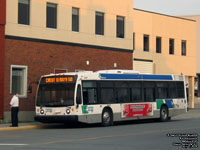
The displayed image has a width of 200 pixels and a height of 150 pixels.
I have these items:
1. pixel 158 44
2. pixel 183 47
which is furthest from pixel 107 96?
pixel 183 47

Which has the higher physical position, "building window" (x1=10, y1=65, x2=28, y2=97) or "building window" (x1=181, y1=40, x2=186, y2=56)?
"building window" (x1=181, y1=40, x2=186, y2=56)

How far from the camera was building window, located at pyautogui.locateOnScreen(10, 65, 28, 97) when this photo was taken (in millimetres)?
32156

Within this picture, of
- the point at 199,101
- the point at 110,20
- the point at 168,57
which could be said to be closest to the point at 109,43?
the point at 110,20

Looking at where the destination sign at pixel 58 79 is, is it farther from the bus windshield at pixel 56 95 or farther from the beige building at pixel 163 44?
the beige building at pixel 163 44

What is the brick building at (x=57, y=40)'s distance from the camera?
31.6 meters

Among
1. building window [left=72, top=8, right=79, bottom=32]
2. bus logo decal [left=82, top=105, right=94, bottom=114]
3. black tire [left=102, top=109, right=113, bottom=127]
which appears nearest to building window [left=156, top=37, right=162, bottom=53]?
building window [left=72, top=8, right=79, bottom=32]

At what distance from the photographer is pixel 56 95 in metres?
27.8

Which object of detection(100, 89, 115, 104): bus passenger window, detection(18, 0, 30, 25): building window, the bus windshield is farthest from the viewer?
detection(18, 0, 30, 25): building window

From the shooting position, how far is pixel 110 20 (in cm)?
3916

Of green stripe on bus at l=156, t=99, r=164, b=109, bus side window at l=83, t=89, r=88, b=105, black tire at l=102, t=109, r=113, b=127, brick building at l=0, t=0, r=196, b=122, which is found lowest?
black tire at l=102, t=109, r=113, b=127

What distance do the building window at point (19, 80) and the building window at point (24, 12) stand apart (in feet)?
8.84

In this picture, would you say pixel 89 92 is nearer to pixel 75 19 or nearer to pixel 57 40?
pixel 57 40

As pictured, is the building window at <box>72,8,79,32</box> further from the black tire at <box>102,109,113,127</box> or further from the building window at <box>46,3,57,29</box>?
the black tire at <box>102,109,113,127</box>

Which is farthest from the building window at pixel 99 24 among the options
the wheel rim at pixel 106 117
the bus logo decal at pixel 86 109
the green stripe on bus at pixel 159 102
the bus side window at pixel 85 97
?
the bus logo decal at pixel 86 109
